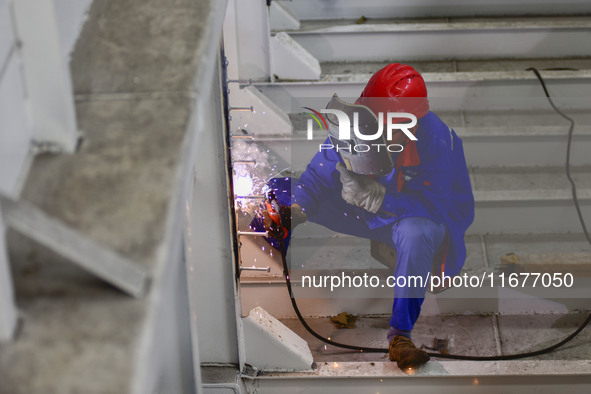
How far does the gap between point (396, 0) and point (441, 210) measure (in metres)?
1.67

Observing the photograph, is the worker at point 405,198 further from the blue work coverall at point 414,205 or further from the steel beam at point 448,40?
the steel beam at point 448,40

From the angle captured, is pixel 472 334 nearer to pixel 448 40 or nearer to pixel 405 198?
pixel 405 198

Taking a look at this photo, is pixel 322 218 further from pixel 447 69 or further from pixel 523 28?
pixel 523 28

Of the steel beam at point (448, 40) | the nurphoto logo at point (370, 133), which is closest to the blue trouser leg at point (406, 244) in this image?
the nurphoto logo at point (370, 133)

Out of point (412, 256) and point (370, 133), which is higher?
point (370, 133)

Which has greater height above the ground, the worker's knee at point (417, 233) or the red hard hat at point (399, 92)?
the red hard hat at point (399, 92)

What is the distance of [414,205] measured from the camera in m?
3.75

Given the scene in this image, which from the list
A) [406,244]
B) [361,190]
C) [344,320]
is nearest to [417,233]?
[406,244]

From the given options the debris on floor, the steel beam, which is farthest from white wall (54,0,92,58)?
the steel beam

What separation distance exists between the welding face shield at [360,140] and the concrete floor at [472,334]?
97 centimetres

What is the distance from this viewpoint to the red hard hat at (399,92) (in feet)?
11.9

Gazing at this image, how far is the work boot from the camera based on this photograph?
11.9ft

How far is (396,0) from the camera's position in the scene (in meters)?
4.77

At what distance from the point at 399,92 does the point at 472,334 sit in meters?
1.43
